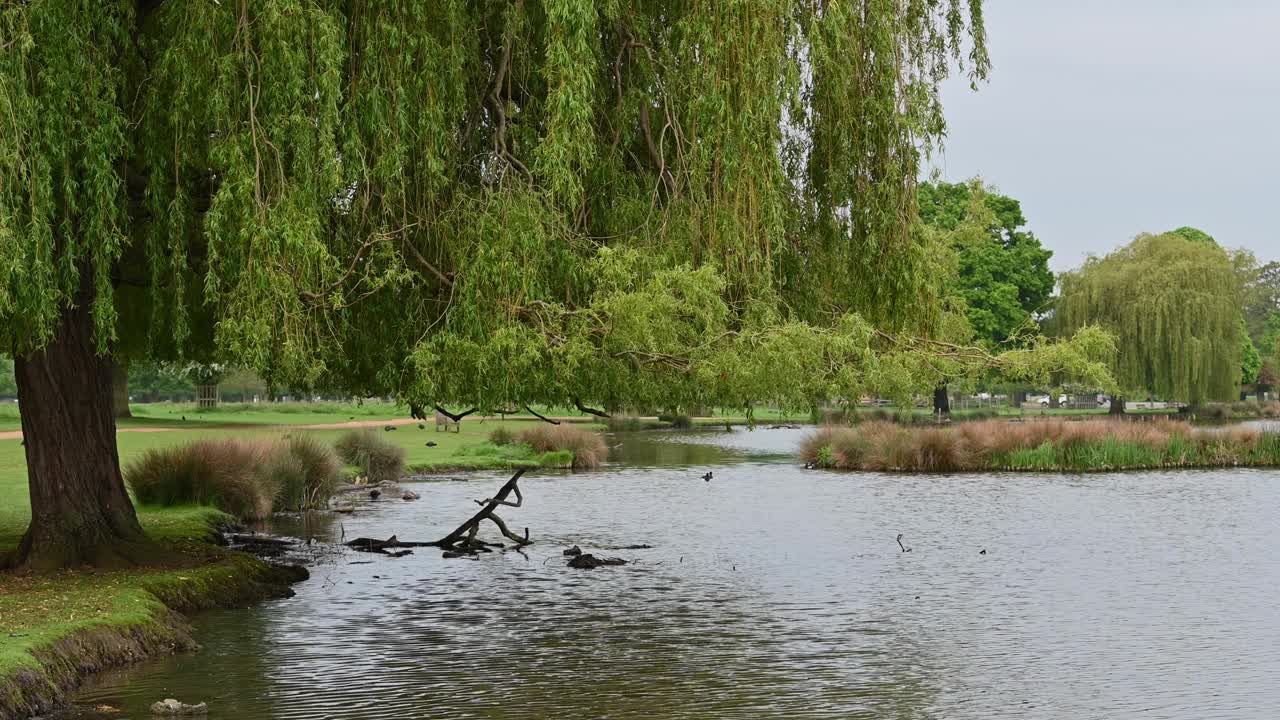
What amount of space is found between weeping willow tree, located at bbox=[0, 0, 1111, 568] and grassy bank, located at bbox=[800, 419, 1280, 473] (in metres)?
24.9

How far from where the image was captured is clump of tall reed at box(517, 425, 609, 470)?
43.6 m

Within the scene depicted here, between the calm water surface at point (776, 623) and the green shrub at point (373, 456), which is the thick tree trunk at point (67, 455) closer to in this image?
the calm water surface at point (776, 623)

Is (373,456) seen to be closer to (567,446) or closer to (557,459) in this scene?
(557,459)

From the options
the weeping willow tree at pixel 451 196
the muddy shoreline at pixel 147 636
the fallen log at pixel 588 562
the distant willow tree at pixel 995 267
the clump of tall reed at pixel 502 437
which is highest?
the distant willow tree at pixel 995 267

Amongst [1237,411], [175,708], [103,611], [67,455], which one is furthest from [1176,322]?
[175,708]

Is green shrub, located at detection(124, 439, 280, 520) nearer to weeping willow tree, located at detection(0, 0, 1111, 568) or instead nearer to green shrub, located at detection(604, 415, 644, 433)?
weeping willow tree, located at detection(0, 0, 1111, 568)

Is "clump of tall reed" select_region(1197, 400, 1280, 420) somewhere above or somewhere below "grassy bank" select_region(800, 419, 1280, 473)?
above

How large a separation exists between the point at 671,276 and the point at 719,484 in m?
23.4

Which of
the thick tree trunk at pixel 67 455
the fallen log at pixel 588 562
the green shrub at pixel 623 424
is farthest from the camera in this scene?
the green shrub at pixel 623 424

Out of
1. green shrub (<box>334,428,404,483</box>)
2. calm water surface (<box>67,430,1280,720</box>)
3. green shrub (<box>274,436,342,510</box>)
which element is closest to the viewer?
calm water surface (<box>67,430,1280,720</box>)

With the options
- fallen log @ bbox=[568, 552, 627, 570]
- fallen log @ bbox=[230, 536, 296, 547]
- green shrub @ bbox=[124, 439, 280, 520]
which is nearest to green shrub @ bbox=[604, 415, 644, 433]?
green shrub @ bbox=[124, 439, 280, 520]

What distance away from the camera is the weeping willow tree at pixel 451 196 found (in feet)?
44.3

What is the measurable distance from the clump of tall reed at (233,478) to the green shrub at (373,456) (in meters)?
6.37

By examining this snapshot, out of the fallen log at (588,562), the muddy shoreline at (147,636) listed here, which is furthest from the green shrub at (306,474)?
the muddy shoreline at (147,636)
